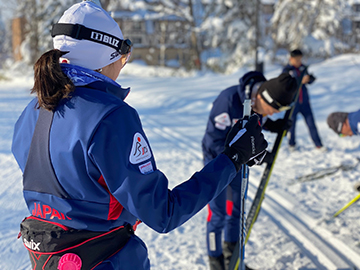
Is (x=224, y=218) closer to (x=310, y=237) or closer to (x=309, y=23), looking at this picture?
(x=310, y=237)

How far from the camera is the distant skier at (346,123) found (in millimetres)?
2816

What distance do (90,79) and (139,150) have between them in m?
0.36

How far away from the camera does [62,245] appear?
1276 millimetres

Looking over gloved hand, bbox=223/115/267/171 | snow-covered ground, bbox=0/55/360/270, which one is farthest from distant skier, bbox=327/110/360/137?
gloved hand, bbox=223/115/267/171

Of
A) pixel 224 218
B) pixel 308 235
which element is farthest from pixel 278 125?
pixel 308 235

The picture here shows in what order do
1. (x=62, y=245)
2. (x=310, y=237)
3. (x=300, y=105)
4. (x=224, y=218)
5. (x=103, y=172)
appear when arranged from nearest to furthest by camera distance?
(x=103, y=172) < (x=62, y=245) < (x=224, y=218) < (x=310, y=237) < (x=300, y=105)

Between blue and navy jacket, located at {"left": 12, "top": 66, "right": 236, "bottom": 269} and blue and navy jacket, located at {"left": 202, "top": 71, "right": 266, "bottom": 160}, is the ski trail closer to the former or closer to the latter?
blue and navy jacket, located at {"left": 202, "top": 71, "right": 266, "bottom": 160}

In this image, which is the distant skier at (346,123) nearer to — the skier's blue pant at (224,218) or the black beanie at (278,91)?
the black beanie at (278,91)

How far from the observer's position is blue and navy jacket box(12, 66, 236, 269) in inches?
46.0

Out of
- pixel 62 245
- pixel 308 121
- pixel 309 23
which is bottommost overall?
pixel 309 23

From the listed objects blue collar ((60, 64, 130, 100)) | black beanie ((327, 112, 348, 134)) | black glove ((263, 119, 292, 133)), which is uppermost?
blue collar ((60, 64, 130, 100))

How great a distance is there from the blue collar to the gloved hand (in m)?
0.56

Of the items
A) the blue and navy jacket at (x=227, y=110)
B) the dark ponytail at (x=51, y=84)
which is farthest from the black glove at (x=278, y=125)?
the dark ponytail at (x=51, y=84)

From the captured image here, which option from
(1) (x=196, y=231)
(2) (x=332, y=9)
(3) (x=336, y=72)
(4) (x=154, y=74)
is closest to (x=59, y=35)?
(1) (x=196, y=231)
